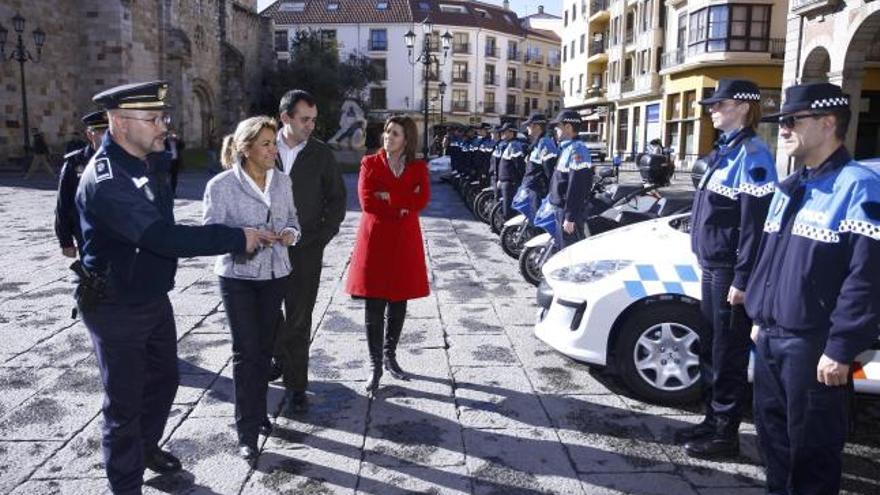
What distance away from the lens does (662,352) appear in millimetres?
4359

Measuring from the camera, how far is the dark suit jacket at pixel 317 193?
4191 mm

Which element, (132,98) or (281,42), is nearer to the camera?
(132,98)

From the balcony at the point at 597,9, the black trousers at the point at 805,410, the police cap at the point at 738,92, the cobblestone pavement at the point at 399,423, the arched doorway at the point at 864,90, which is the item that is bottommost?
the cobblestone pavement at the point at 399,423

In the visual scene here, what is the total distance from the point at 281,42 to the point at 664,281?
211 ft

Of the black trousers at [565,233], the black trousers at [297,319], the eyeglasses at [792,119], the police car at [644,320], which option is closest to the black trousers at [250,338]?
the black trousers at [297,319]

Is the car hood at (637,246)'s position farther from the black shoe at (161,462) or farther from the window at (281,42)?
the window at (281,42)

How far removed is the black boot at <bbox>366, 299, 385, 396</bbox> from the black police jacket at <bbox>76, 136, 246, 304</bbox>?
1797 millimetres

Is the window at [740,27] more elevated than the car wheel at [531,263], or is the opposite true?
the window at [740,27]

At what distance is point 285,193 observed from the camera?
375 centimetres

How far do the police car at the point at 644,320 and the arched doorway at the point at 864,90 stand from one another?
1886cm

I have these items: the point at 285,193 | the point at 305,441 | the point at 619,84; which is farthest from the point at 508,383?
the point at 619,84

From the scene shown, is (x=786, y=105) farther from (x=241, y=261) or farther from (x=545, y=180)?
(x=545, y=180)

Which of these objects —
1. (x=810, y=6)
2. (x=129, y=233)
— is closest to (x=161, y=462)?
(x=129, y=233)

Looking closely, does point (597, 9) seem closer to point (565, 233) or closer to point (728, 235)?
point (565, 233)
